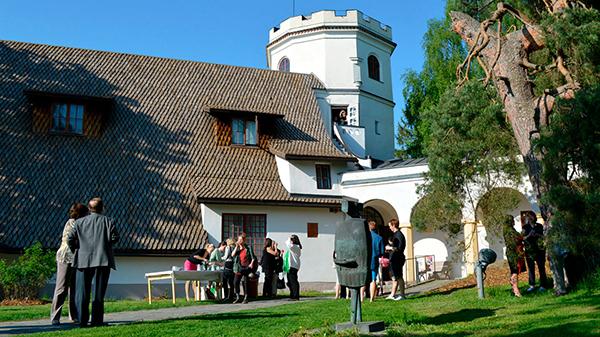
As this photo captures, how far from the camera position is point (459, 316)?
1037 centimetres

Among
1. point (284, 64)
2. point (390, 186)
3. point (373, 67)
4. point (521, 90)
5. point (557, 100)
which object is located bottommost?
point (557, 100)

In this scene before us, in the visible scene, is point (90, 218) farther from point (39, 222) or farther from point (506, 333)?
point (39, 222)

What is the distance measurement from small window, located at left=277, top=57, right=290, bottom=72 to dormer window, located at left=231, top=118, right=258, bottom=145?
7039 mm

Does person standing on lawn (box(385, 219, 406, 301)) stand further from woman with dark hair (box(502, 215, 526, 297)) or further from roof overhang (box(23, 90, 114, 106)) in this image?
roof overhang (box(23, 90, 114, 106))

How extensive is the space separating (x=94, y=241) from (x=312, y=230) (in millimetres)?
16019

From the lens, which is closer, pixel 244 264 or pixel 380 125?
pixel 244 264

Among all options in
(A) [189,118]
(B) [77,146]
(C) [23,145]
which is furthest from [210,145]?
→ (C) [23,145]

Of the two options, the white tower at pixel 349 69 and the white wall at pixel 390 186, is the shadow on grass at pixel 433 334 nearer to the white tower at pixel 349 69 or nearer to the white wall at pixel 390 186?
the white wall at pixel 390 186

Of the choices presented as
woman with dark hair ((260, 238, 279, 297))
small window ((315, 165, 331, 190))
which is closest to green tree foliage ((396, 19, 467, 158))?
small window ((315, 165, 331, 190))

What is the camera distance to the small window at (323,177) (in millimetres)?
26219

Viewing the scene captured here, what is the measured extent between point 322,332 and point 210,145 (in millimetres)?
18138

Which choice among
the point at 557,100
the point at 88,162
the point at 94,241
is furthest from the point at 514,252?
the point at 88,162

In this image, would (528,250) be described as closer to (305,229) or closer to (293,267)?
(293,267)

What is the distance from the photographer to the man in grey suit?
9289 mm
